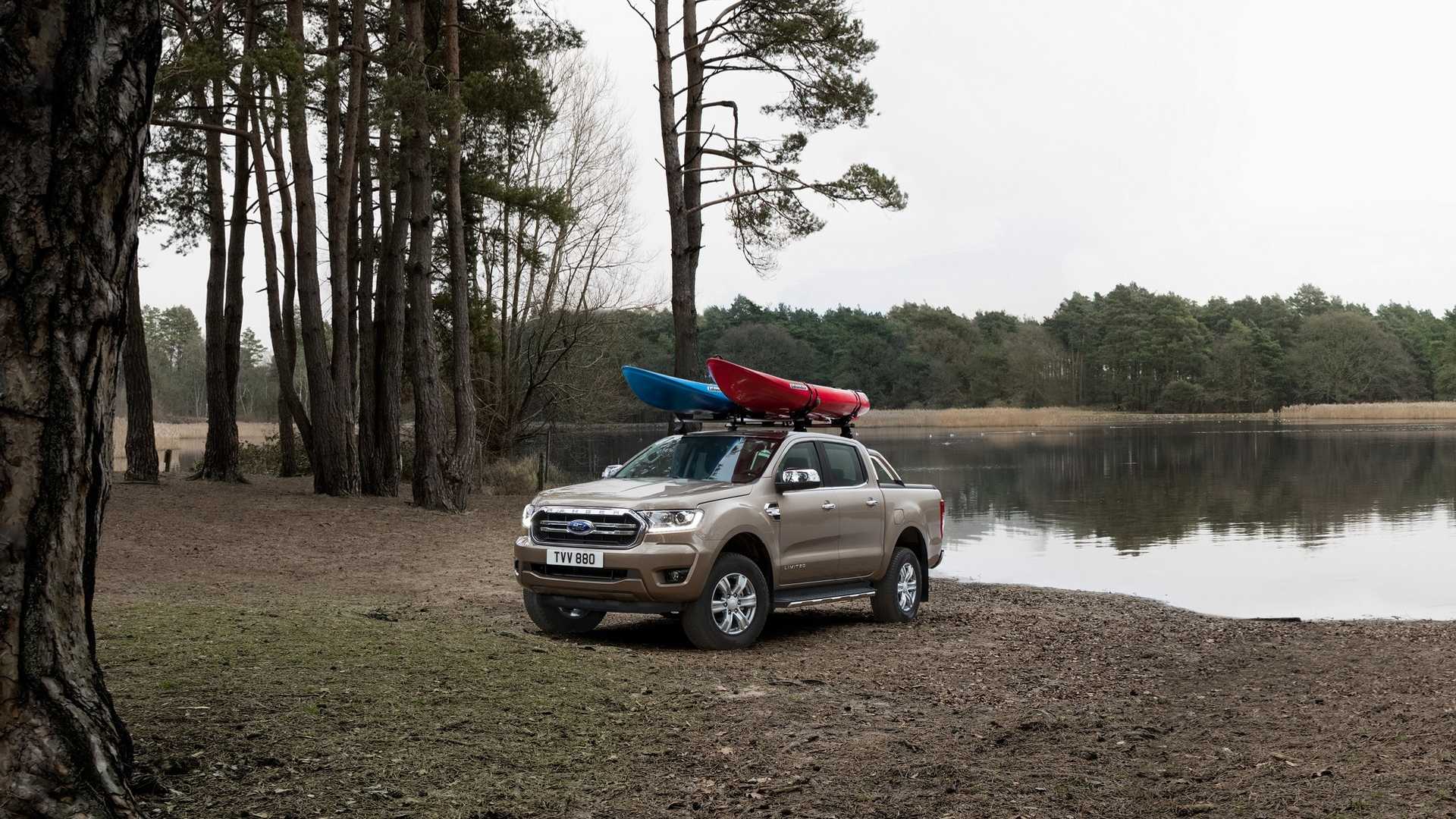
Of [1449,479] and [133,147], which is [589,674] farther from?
[1449,479]

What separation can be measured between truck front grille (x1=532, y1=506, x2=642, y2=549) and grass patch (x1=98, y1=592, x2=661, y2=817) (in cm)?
89

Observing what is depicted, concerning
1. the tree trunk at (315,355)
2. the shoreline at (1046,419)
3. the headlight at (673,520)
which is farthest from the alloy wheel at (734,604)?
the shoreline at (1046,419)

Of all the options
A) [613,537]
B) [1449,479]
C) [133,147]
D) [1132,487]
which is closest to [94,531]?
[133,147]

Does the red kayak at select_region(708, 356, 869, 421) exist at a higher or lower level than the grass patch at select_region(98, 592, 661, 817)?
higher

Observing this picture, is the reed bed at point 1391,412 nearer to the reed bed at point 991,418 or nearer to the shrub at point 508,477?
the reed bed at point 991,418

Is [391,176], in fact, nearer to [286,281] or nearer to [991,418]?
[286,281]

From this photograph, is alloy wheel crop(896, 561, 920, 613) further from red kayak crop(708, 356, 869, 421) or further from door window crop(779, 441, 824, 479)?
red kayak crop(708, 356, 869, 421)

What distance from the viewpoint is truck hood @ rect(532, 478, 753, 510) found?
9.61m

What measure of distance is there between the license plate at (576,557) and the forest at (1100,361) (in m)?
94.2

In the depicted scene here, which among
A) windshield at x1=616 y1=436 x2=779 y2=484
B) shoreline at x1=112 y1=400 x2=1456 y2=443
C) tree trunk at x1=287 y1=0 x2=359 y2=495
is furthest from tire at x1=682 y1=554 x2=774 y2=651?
shoreline at x1=112 y1=400 x2=1456 y2=443

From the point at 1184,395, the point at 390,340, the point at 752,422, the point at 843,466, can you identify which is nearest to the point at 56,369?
the point at 752,422

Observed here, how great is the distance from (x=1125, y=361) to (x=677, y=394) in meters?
113

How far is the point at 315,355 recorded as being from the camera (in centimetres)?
2330

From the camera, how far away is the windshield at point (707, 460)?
10.6 meters
